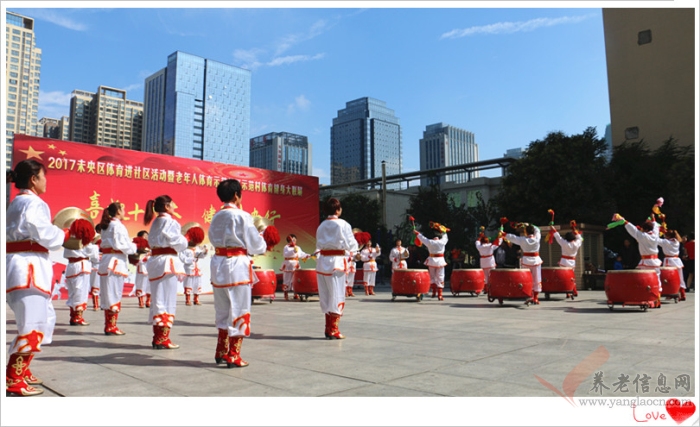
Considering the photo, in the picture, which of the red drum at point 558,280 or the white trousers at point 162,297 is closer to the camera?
the white trousers at point 162,297

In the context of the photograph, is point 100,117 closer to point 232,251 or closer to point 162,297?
point 162,297

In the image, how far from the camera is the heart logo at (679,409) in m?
3.24

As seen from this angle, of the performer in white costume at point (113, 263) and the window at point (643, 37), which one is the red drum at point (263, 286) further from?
the window at point (643, 37)

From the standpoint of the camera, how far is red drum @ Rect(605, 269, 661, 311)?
30.0ft

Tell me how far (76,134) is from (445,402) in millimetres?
36075

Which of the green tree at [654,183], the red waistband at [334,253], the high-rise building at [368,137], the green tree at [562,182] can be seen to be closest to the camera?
the red waistband at [334,253]

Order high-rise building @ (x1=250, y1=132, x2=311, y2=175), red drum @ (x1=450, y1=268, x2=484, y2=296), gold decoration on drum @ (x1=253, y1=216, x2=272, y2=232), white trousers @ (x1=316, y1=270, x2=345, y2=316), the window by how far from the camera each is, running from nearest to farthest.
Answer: white trousers @ (x1=316, y1=270, x2=345, y2=316) → red drum @ (x1=450, y1=268, x2=484, y2=296) → gold decoration on drum @ (x1=253, y1=216, x2=272, y2=232) → the window → high-rise building @ (x1=250, y1=132, x2=311, y2=175)

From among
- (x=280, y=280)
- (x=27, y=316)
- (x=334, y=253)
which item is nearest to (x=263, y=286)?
(x=334, y=253)

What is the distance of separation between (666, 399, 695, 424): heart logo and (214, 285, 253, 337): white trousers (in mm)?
3344

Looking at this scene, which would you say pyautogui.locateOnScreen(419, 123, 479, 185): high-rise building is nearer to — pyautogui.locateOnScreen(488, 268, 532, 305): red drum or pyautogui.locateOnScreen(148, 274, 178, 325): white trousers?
pyautogui.locateOnScreen(488, 268, 532, 305): red drum

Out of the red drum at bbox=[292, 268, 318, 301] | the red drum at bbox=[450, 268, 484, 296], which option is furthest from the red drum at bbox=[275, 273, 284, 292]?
the red drum at bbox=[450, 268, 484, 296]

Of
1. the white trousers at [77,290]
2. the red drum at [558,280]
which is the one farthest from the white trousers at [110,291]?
the red drum at [558,280]

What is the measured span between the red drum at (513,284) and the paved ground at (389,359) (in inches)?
76.3

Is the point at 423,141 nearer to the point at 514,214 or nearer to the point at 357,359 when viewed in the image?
the point at 514,214
